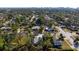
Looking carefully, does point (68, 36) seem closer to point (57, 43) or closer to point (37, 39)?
point (57, 43)

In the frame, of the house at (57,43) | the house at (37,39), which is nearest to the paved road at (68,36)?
the house at (57,43)
